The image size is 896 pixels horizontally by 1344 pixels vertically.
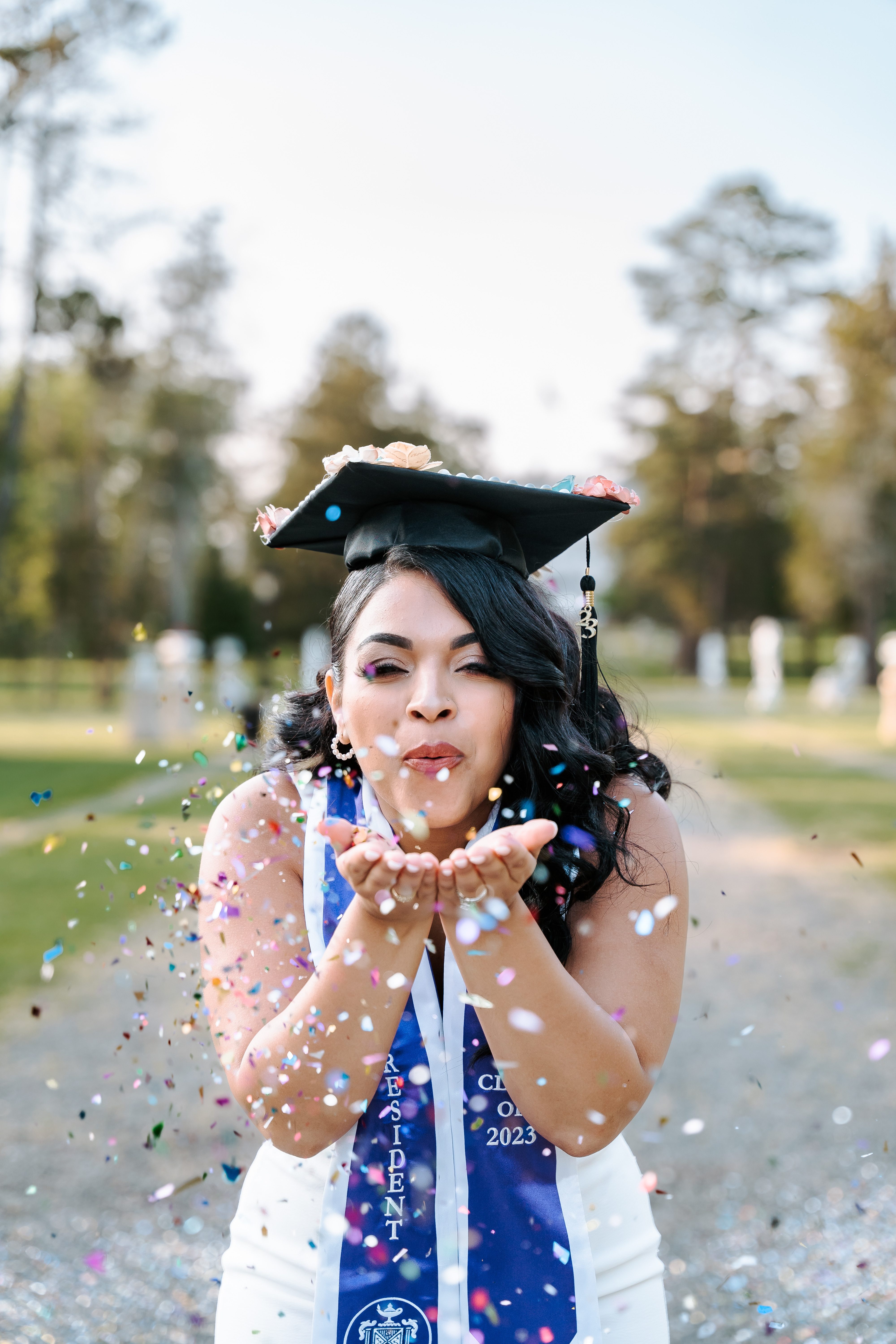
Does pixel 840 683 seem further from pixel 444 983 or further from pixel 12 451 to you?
pixel 444 983

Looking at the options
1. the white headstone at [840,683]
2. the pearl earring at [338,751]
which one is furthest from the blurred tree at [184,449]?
the pearl earring at [338,751]

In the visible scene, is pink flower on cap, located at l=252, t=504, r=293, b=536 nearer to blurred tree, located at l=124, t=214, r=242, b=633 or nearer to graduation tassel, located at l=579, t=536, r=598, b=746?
graduation tassel, located at l=579, t=536, r=598, b=746

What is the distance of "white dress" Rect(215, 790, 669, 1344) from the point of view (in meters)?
1.95

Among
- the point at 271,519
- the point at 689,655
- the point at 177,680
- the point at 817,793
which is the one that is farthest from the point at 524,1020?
the point at 689,655

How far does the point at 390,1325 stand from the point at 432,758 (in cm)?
99

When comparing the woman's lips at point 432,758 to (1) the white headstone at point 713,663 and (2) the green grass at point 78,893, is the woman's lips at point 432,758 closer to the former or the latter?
(2) the green grass at point 78,893

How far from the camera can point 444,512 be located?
215 centimetres

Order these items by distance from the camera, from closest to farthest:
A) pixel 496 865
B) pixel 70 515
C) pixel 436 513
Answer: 1. pixel 496 865
2. pixel 436 513
3. pixel 70 515

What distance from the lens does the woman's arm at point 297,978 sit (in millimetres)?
1736

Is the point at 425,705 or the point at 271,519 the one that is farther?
the point at 271,519

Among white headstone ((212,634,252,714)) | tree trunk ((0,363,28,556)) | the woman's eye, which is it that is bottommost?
white headstone ((212,634,252,714))

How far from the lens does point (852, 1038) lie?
18.0ft

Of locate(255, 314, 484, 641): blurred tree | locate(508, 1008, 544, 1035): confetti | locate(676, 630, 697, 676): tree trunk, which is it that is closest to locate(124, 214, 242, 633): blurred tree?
locate(255, 314, 484, 641): blurred tree

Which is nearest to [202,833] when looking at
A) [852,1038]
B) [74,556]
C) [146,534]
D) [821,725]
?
[852,1038]
